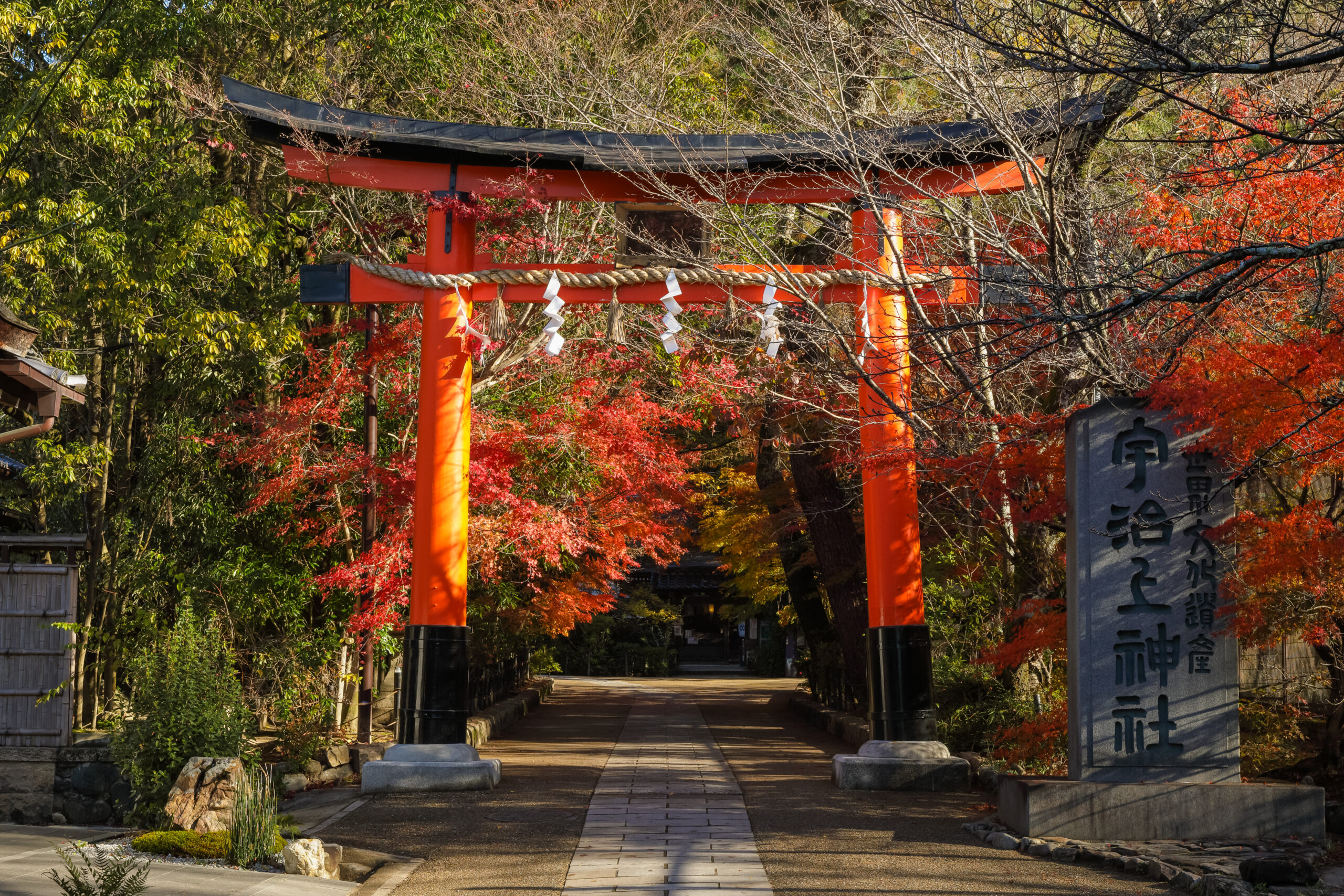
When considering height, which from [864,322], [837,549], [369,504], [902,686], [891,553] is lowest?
[902,686]

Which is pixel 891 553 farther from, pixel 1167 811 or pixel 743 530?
pixel 743 530

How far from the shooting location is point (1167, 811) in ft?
25.8

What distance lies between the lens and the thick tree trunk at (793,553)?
57.1 feet

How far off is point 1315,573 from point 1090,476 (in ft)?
5.22

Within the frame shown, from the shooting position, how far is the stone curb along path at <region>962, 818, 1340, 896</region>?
250 inches

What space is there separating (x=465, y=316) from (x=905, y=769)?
19.7ft

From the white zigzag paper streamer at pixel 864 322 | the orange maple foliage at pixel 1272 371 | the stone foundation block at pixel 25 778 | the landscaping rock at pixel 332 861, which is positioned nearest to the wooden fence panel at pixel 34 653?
the stone foundation block at pixel 25 778

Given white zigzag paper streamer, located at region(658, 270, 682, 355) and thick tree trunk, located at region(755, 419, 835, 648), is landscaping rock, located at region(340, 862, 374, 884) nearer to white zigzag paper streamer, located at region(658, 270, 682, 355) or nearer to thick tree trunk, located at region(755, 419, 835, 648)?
white zigzag paper streamer, located at region(658, 270, 682, 355)

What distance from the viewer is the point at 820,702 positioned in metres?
19.3

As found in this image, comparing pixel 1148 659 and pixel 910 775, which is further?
pixel 910 775

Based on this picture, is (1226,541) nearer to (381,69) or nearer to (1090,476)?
(1090,476)

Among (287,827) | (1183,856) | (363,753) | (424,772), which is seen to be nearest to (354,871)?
(287,827)

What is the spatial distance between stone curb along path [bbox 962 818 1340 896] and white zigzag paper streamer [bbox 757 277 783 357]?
455cm

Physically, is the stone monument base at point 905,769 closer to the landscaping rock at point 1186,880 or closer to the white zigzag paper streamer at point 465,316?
the landscaping rock at point 1186,880
